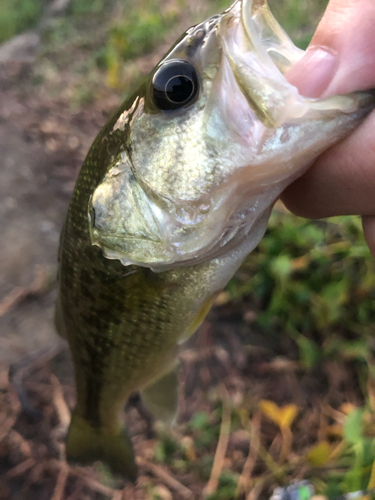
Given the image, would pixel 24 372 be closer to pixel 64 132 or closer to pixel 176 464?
pixel 176 464

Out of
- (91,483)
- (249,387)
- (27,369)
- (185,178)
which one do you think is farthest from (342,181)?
(27,369)

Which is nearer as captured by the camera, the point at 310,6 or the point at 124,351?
the point at 124,351

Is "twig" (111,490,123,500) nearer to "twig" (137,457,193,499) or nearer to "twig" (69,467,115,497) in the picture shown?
"twig" (69,467,115,497)

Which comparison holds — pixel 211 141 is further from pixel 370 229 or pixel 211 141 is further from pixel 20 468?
pixel 20 468

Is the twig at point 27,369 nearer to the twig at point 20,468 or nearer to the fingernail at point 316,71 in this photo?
the twig at point 20,468

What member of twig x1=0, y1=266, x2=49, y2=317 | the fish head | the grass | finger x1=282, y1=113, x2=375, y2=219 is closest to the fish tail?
the fish head

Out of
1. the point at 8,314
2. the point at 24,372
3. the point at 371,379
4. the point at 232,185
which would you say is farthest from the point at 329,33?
the point at 8,314
